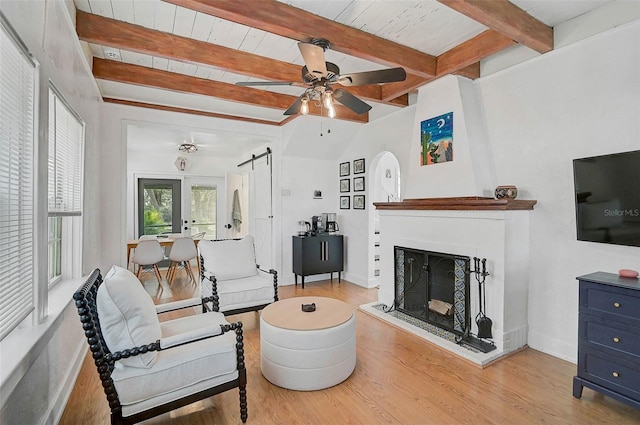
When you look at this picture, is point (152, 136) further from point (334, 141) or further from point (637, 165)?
point (637, 165)

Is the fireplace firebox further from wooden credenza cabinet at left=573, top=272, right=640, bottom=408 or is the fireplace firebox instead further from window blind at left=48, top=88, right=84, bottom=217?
window blind at left=48, top=88, right=84, bottom=217

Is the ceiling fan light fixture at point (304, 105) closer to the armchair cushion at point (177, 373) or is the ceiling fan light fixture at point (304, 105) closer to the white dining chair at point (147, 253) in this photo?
the armchair cushion at point (177, 373)

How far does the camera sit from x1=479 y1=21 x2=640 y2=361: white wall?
2.34 metres

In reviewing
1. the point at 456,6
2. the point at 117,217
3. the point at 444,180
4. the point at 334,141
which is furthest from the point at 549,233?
the point at 117,217

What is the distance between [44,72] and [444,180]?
3270 millimetres

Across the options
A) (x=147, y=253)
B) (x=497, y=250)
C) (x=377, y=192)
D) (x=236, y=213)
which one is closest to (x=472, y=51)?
(x=497, y=250)

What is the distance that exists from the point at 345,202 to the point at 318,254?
40.9 inches

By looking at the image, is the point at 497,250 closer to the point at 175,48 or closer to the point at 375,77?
the point at 375,77

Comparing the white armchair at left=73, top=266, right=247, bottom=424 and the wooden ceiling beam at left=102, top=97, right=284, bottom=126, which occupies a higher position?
the wooden ceiling beam at left=102, top=97, right=284, bottom=126

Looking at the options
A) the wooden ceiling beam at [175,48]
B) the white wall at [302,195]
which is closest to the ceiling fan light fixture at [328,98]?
the wooden ceiling beam at [175,48]

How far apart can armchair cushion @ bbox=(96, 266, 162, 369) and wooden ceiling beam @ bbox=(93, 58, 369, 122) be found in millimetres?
2504

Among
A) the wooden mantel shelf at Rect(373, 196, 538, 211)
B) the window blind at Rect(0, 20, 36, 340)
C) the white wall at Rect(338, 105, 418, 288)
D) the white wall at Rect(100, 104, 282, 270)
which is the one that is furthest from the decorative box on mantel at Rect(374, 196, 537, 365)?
the white wall at Rect(100, 104, 282, 270)

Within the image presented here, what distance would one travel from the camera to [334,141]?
5.32m

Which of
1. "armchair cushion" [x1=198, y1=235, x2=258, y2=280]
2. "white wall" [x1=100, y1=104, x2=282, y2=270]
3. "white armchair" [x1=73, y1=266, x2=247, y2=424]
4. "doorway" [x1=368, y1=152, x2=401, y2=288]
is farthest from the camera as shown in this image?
"doorway" [x1=368, y1=152, x2=401, y2=288]
